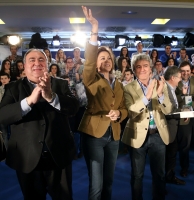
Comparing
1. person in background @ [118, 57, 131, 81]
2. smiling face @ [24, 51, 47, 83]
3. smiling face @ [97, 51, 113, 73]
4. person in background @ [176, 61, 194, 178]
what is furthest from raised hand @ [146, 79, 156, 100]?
person in background @ [118, 57, 131, 81]

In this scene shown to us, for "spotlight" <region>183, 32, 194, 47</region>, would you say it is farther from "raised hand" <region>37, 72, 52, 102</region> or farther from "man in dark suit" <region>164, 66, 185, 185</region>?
"raised hand" <region>37, 72, 52, 102</region>

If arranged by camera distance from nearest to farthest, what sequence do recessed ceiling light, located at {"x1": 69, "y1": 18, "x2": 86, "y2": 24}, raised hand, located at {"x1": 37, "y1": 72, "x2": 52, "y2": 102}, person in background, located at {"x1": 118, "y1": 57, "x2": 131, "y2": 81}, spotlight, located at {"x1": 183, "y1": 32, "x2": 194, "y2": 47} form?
raised hand, located at {"x1": 37, "y1": 72, "x2": 52, "y2": 102} < person in background, located at {"x1": 118, "y1": 57, "x2": 131, "y2": 81} < recessed ceiling light, located at {"x1": 69, "y1": 18, "x2": 86, "y2": 24} < spotlight, located at {"x1": 183, "y1": 32, "x2": 194, "y2": 47}

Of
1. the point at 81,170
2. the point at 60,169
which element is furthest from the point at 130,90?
the point at 81,170

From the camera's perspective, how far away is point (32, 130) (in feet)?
4.97

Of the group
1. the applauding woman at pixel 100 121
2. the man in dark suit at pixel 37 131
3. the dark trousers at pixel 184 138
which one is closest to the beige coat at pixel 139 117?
the applauding woman at pixel 100 121

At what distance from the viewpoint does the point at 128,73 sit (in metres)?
4.32

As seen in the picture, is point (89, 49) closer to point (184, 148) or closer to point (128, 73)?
point (184, 148)

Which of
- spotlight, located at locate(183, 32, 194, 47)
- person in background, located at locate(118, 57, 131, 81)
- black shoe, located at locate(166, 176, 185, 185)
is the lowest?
black shoe, located at locate(166, 176, 185, 185)

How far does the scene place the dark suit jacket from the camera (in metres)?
1.51

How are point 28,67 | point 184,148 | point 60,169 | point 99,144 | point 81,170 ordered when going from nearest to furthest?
point 28,67 → point 60,169 → point 99,144 → point 184,148 → point 81,170

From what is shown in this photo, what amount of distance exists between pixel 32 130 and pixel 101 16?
475cm

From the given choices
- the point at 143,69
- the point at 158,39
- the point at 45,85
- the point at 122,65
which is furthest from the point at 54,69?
the point at 158,39

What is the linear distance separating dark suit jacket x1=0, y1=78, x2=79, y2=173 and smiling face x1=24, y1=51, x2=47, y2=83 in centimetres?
9

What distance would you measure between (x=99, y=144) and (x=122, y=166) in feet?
5.58
